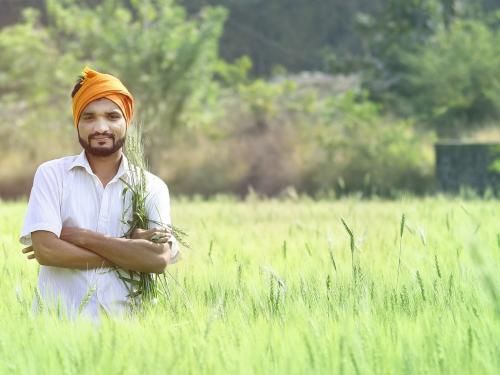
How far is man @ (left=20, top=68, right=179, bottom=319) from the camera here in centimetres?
358

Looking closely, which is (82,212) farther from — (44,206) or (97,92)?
(97,92)

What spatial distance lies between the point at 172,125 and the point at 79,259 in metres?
14.9

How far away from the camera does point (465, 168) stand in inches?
616

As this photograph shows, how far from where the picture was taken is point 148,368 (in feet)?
8.28

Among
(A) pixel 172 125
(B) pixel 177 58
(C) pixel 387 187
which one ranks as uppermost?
(B) pixel 177 58

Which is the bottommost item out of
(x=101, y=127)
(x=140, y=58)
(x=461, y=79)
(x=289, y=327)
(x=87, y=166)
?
(x=289, y=327)

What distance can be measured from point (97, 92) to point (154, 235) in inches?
20.5

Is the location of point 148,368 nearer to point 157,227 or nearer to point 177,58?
point 157,227

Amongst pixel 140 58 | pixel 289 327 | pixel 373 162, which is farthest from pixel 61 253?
pixel 140 58

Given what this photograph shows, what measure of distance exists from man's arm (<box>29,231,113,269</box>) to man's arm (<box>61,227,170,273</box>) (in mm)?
25

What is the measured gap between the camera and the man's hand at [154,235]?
359 cm

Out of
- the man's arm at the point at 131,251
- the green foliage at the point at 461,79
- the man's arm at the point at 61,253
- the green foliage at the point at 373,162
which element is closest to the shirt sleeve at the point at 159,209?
the man's arm at the point at 131,251

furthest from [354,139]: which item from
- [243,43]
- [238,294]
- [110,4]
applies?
[243,43]

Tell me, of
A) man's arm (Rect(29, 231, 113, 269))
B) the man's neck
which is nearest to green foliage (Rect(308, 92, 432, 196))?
the man's neck
